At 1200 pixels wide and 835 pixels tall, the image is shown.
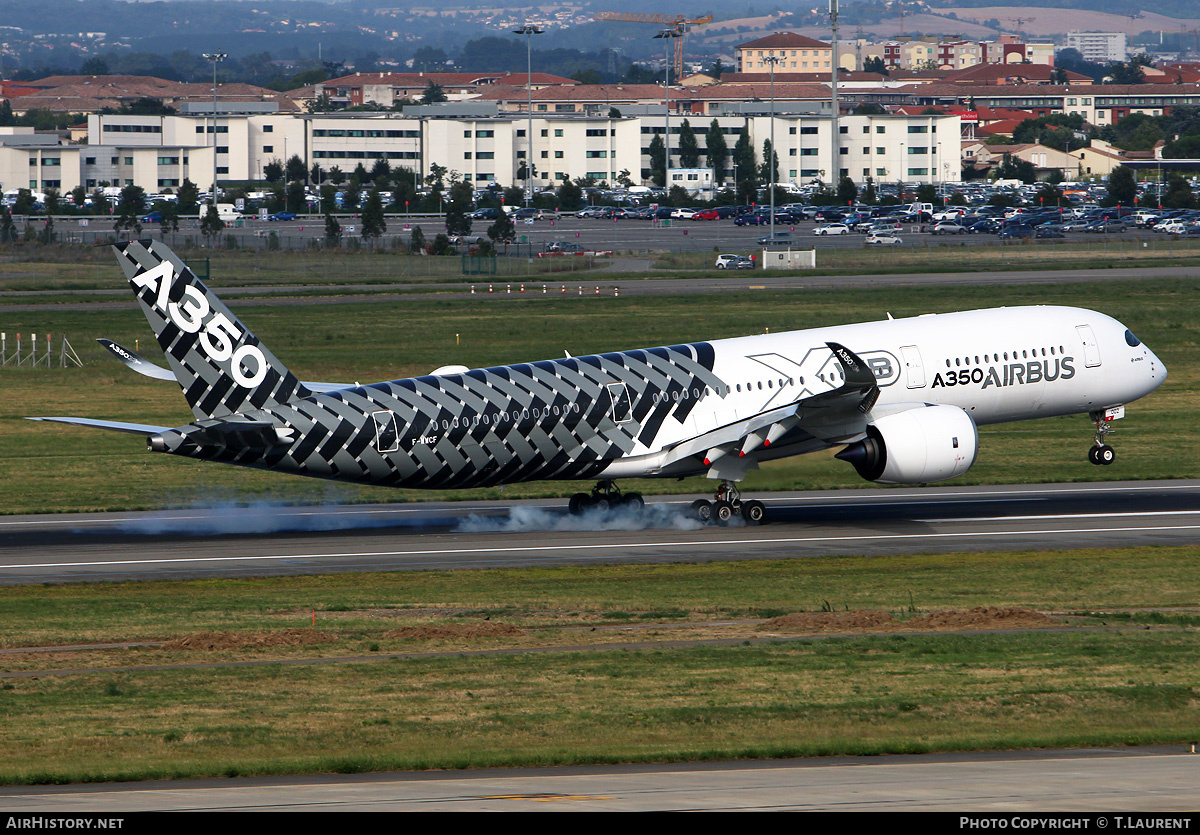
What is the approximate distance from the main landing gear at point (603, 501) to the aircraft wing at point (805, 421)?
2680mm

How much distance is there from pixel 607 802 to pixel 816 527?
1072 inches

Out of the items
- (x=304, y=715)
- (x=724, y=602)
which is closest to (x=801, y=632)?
(x=724, y=602)

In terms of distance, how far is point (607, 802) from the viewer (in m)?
15.8

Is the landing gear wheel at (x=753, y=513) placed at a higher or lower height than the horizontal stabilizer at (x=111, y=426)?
lower

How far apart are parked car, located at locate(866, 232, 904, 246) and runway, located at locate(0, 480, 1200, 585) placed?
111 m

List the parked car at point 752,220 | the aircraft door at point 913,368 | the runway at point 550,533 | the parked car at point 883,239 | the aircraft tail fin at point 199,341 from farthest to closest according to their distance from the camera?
the parked car at point 752,220
the parked car at point 883,239
the aircraft door at point 913,368
the runway at point 550,533
the aircraft tail fin at point 199,341

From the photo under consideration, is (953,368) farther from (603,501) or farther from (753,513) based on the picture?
(603,501)

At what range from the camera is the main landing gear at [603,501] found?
144 feet

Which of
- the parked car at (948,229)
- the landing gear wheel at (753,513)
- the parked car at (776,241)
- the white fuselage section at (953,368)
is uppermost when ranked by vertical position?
the parked car at (948,229)

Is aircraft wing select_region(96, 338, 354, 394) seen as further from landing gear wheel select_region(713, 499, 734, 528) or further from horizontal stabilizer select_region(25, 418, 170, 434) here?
landing gear wheel select_region(713, 499, 734, 528)

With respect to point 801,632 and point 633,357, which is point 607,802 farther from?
point 633,357

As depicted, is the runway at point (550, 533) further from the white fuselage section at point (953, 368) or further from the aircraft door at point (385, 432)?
the aircraft door at point (385, 432)

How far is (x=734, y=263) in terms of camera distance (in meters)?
132

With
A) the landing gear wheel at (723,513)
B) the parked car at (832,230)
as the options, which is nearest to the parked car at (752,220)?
the parked car at (832,230)
